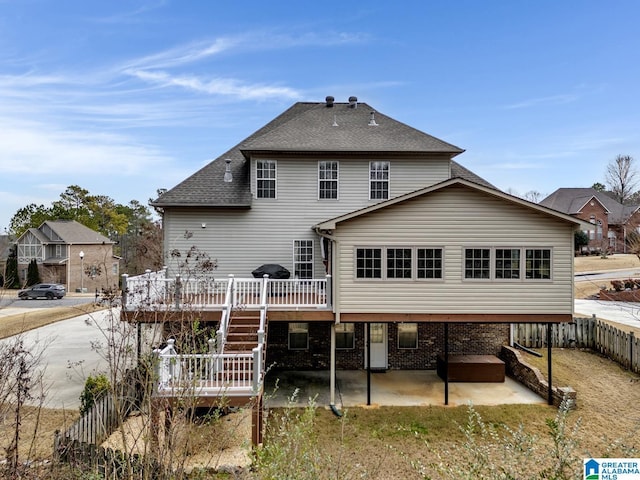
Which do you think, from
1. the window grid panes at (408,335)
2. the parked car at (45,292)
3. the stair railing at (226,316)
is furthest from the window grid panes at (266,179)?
the parked car at (45,292)

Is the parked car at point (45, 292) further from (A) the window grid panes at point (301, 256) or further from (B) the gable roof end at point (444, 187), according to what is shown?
(B) the gable roof end at point (444, 187)

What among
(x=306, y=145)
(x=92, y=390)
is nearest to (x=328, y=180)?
(x=306, y=145)

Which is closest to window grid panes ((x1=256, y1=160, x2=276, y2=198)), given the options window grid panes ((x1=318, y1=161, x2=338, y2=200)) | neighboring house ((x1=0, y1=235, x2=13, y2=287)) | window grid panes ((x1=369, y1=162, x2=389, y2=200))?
window grid panes ((x1=318, y1=161, x2=338, y2=200))

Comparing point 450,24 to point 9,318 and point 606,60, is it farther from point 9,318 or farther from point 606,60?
point 9,318

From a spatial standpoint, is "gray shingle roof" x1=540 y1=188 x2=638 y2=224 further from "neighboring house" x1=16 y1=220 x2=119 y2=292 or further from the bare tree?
"neighboring house" x1=16 y1=220 x2=119 y2=292

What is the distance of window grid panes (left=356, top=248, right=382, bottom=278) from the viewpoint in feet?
37.4

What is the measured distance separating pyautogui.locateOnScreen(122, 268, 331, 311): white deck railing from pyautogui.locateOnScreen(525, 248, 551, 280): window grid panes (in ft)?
20.2

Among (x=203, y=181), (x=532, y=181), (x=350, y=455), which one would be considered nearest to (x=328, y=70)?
(x=203, y=181)

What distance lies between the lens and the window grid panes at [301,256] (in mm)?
14594

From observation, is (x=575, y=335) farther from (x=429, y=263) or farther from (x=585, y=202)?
(x=585, y=202)

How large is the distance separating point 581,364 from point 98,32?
27473 millimetres

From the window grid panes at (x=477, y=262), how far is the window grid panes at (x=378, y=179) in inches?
178

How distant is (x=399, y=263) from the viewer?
37.4ft

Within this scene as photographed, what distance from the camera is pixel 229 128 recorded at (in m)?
35.0
